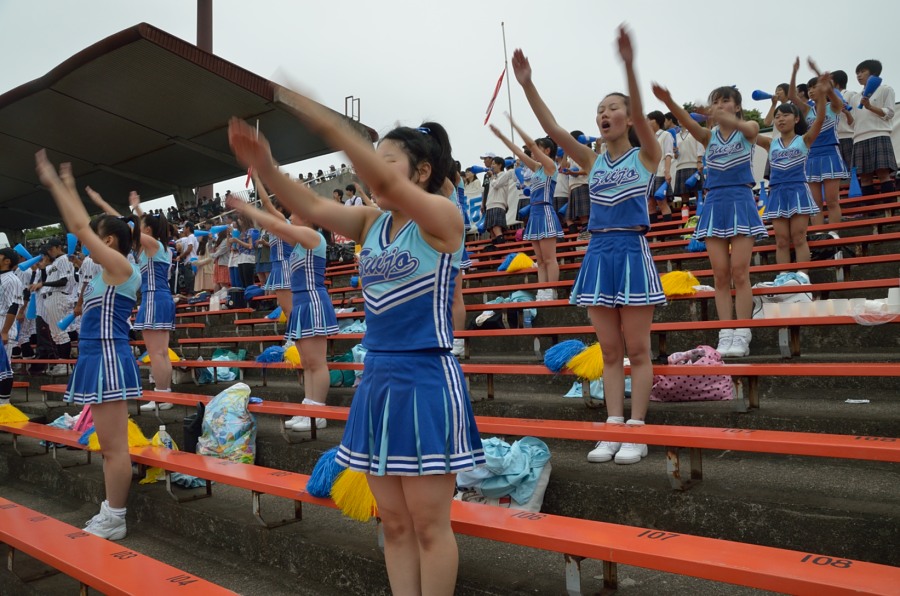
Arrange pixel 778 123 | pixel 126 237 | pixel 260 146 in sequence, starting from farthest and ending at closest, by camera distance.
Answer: pixel 778 123
pixel 126 237
pixel 260 146

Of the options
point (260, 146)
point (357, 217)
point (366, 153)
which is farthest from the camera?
point (357, 217)

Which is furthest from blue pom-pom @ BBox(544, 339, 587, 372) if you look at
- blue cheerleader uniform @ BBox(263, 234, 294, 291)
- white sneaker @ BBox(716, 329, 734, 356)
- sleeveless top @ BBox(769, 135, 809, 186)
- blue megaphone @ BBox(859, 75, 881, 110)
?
blue megaphone @ BBox(859, 75, 881, 110)

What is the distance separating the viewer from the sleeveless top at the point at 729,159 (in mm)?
4812

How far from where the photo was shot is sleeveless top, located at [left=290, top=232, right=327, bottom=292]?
5527mm

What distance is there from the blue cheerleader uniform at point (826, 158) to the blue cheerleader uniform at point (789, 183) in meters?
1.35

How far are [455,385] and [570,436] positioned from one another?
1.43 meters

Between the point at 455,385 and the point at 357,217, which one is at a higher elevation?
the point at 357,217

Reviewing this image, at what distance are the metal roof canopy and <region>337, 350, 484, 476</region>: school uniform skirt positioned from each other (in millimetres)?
9800

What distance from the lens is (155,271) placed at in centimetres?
674

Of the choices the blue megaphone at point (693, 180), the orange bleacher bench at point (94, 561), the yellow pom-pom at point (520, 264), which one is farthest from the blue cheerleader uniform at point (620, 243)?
the blue megaphone at point (693, 180)

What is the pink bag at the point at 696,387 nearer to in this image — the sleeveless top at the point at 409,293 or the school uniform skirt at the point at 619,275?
the school uniform skirt at the point at 619,275

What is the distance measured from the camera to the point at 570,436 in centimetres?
330

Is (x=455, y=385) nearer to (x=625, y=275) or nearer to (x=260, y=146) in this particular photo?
(x=260, y=146)

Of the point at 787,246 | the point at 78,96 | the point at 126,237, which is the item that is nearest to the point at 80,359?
the point at 126,237
